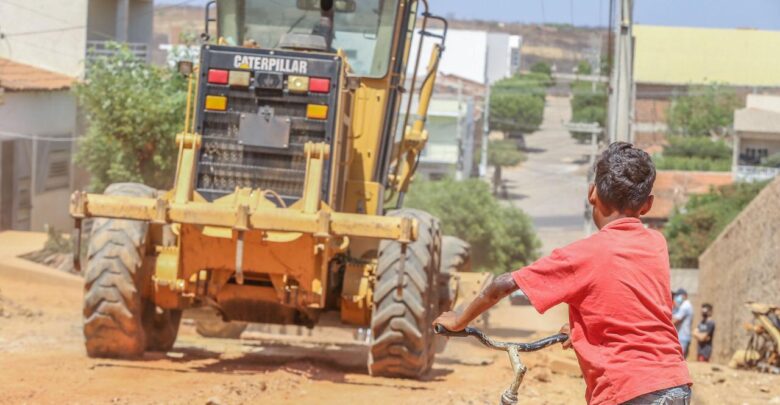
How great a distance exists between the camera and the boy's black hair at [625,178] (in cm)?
457

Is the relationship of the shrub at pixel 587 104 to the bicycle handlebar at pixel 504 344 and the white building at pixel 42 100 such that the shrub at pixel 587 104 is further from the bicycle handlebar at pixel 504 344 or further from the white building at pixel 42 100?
the bicycle handlebar at pixel 504 344

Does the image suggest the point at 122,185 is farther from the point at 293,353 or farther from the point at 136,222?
the point at 293,353

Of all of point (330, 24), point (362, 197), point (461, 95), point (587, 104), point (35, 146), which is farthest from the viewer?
point (587, 104)

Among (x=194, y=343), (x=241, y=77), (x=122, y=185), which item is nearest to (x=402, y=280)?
(x=241, y=77)

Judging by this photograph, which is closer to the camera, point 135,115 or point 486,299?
point 486,299

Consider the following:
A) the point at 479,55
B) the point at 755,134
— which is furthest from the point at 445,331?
the point at 479,55

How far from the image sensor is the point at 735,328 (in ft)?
63.2

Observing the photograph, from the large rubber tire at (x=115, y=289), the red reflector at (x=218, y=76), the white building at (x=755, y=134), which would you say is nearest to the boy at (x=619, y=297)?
the red reflector at (x=218, y=76)

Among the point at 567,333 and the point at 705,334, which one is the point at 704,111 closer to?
the point at 705,334

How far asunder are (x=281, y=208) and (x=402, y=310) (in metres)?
1.32

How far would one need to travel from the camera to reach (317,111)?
10.8 meters

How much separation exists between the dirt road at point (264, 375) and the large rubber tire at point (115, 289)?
173 millimetres

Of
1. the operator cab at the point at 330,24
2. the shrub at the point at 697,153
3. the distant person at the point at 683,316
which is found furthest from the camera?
the shrub at the point at 697,153

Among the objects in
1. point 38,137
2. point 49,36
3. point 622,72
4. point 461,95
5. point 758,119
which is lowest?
point 38,137
